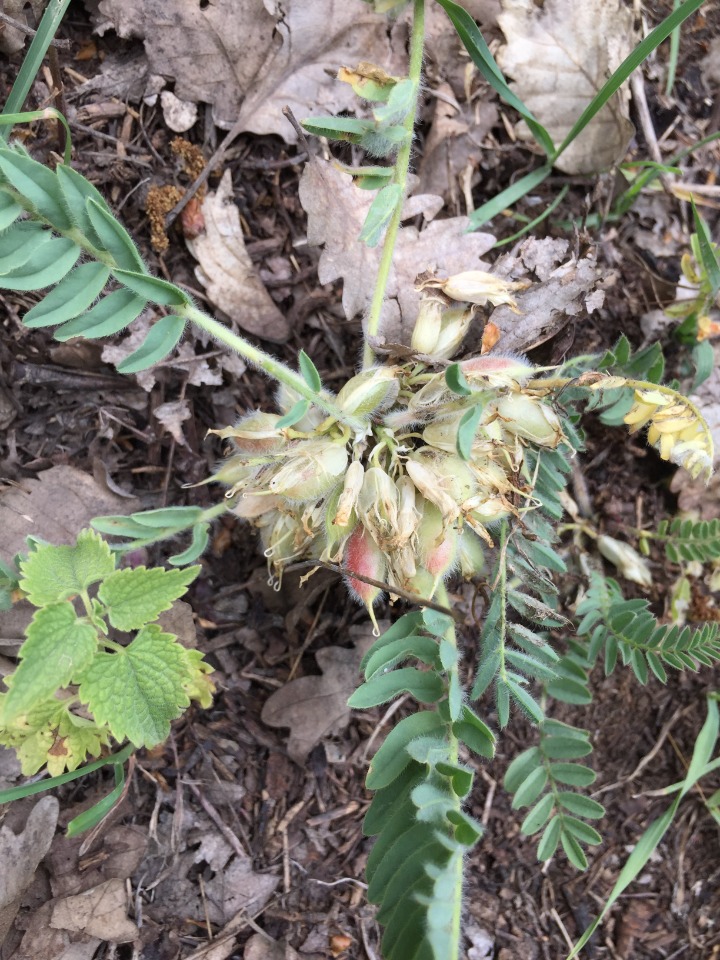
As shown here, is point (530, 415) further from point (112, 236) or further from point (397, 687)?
point (112, 236)

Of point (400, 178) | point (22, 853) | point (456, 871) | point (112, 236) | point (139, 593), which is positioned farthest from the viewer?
point (22, 853)

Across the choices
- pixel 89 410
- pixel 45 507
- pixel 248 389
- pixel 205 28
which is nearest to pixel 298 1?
pixel 205 28

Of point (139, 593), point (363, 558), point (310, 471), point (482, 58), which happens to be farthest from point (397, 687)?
point (482, 58)

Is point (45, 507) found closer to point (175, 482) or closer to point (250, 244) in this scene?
point (175, 482)

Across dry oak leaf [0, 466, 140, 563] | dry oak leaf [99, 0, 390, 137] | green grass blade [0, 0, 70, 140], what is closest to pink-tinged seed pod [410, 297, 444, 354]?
dry oak leaf [99, 0, 390, 137]

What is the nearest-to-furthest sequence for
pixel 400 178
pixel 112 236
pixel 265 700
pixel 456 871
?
pixel 456 871 → pixel 112 236 → pixel 400 178 → pixel 265 700
